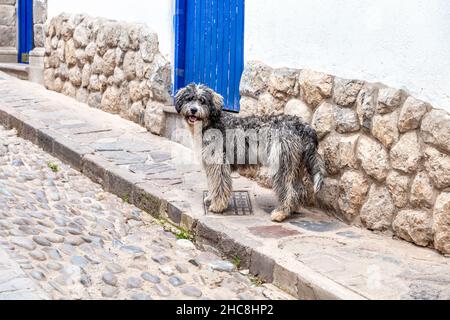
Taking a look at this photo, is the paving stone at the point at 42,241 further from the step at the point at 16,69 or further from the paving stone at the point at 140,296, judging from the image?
the step at the point at 16,69

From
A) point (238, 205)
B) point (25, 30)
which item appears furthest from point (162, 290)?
point (25, 30)

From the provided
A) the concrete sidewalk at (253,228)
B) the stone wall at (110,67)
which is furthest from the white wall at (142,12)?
the concrete sidewalk at (253,228)

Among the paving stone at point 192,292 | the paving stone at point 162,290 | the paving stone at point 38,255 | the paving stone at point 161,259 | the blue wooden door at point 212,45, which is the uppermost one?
→ the blue wooden door at point 212,45

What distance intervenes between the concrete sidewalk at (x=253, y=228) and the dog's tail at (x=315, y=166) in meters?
0.35

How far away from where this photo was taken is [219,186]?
18.4 ft

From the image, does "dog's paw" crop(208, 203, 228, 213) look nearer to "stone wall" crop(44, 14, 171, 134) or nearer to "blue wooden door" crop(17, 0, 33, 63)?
"stone wall" crop(44, 14, 171, 134)

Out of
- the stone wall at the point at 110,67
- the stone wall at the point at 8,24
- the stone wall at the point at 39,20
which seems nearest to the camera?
the stone wall at the point at 110,67

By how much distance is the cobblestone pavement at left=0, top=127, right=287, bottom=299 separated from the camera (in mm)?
4484

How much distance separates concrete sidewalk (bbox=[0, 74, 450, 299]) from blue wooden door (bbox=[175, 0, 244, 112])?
80cm

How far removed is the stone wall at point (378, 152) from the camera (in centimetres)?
469

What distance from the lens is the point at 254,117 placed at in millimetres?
5691

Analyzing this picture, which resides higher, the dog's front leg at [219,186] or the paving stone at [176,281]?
the dog's front leg at [219,186]

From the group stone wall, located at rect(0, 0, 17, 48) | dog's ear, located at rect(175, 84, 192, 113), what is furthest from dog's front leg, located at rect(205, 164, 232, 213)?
stone wall, located at rect(0, 0, 17, 48)
